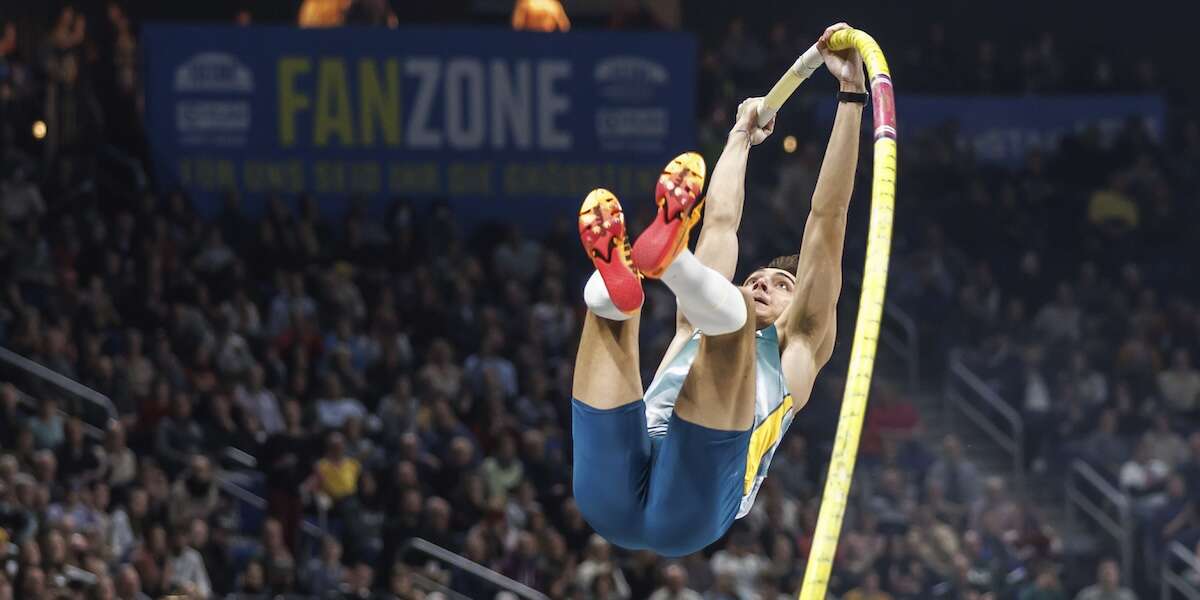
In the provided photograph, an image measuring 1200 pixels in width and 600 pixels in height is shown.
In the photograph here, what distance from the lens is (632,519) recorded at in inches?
223

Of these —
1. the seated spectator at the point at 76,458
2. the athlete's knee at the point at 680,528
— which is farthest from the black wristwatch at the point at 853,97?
the seated spectator at the point at 76,458

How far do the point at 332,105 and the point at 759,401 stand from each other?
1097cm

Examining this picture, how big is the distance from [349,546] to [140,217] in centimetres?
395

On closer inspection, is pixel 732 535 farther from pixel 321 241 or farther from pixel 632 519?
pixel 632 519

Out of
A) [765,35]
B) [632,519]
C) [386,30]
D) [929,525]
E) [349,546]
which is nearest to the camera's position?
[632,519]

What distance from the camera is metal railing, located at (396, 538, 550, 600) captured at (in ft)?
40.0

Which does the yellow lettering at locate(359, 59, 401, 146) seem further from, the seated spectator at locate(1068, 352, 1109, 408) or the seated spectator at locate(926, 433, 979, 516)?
the seated spectator at locate(1068, 352, 1109, 408)

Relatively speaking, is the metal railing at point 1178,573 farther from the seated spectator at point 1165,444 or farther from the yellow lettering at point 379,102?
the yellow lettering at point 379,102

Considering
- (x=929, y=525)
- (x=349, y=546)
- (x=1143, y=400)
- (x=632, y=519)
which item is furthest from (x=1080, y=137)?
(x=632, y=519)

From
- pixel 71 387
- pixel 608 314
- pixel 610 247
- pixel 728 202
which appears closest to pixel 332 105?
pixel 71 387

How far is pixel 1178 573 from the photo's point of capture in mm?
13992

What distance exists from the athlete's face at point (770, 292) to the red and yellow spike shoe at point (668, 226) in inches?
56.1

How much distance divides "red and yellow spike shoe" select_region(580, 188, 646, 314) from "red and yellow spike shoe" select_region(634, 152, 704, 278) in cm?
7

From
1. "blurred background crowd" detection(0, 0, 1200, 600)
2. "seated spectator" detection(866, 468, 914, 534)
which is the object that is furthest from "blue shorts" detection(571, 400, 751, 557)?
"seated spectator" detection(866, 468, 914, 534)
